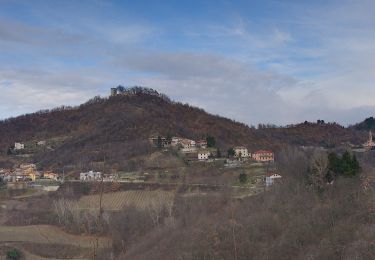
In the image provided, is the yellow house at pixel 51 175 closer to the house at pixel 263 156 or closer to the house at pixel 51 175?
the house at pixel 51 175

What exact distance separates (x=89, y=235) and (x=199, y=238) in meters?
15.9

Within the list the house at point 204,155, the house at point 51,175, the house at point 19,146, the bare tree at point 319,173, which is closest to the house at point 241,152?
the house at point 204,155

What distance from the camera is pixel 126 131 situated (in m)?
75.6

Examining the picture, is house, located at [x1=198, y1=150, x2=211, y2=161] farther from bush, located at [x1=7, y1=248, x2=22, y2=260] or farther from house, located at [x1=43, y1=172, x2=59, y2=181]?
bush, located at [x1=7, y1=248, x2=22, y2=260]

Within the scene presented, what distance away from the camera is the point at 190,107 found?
95.4 metres

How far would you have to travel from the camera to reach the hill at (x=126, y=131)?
67000 millimetres

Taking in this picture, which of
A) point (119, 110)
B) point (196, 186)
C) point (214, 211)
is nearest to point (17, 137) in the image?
point (119, 110)

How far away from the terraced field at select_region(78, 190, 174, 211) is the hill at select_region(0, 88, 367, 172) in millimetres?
11138

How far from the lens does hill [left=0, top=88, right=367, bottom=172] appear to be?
220ft

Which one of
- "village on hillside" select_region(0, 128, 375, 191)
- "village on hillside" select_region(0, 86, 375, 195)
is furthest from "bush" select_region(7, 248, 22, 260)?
"village on hillside" select_region(0, 128, 375, 191)

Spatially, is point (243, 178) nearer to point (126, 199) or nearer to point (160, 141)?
point (126, 199)

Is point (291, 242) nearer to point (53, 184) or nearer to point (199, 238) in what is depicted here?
point (199, 238)

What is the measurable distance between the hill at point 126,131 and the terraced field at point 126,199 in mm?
11138

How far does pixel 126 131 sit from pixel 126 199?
31766 mm
